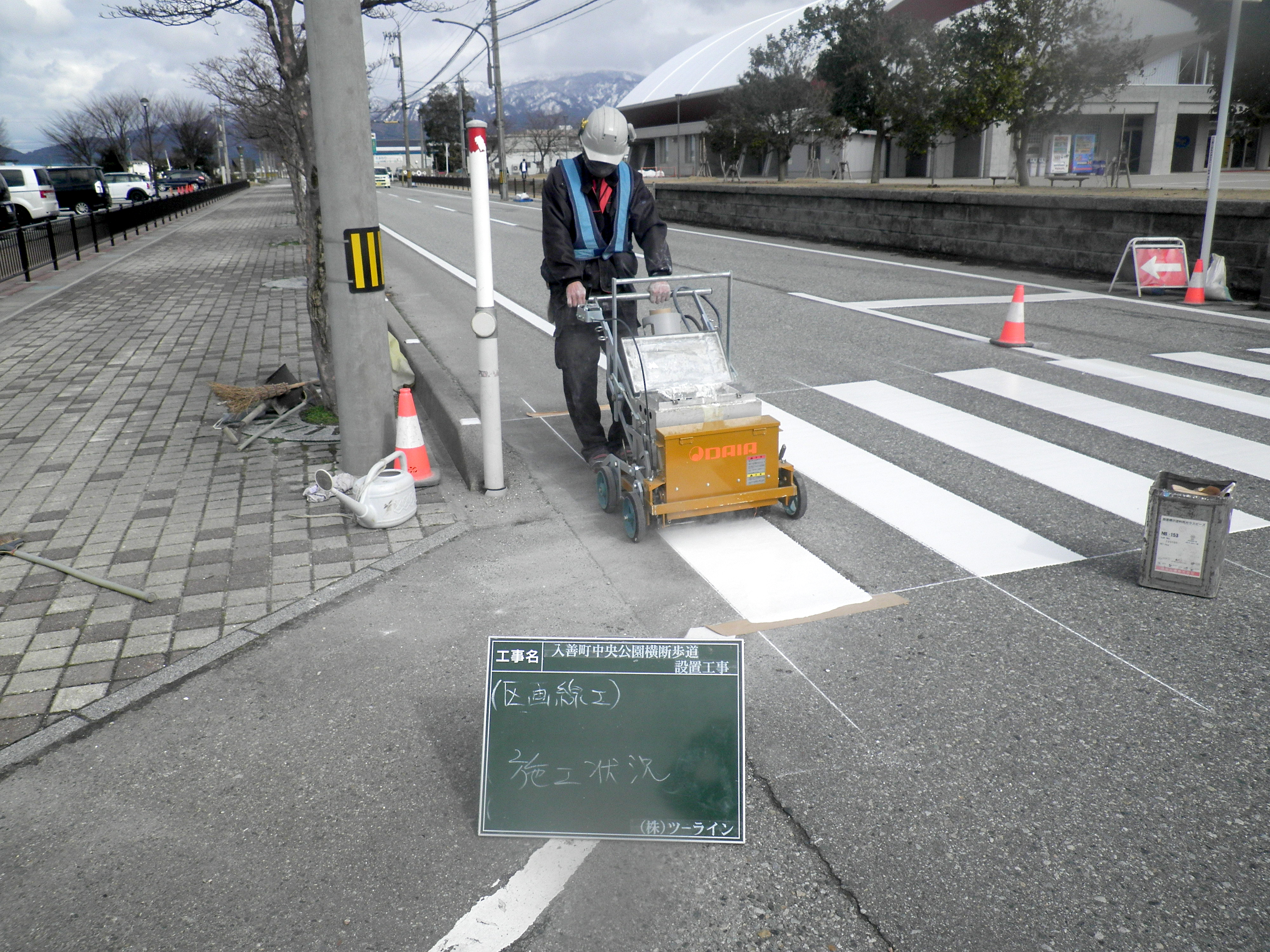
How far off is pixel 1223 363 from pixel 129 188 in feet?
178

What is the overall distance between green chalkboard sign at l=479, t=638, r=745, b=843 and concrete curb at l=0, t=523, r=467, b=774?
164cm

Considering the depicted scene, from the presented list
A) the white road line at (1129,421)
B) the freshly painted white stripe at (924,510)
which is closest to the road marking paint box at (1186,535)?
the freshly painted white stripe at (924,510)

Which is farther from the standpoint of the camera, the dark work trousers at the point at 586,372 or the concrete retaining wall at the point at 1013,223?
the concrete retaining wall at the point at 1013,223

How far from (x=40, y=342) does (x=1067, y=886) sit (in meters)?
12.2

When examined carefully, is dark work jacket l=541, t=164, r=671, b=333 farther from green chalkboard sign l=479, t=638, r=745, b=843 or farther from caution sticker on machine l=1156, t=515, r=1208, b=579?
green chalkboard sign l=479, t=638, r=745, b=843

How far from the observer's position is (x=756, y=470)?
486 centimetres

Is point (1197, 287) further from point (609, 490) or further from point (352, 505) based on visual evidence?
point (352, 505)

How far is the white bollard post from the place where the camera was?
5.25m

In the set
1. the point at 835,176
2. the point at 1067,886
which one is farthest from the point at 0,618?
the point at 835,176

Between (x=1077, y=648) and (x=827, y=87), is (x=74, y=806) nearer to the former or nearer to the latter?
(x=1077, y=648)

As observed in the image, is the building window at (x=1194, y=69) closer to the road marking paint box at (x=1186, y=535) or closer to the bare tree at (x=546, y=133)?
the road marking paint box at (x=1186, y=535)

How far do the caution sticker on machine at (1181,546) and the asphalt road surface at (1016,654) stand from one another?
0.12 meters

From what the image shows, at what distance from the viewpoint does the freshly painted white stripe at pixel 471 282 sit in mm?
11453

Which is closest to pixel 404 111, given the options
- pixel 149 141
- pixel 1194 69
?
pixel 149 141
